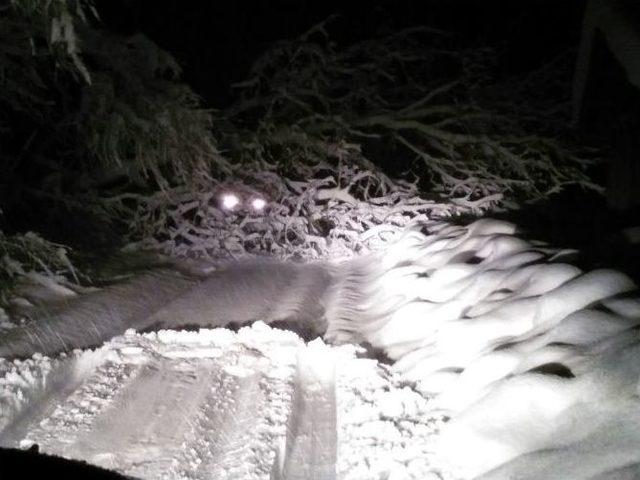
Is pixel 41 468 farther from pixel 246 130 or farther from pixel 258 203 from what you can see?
pixel 246 130

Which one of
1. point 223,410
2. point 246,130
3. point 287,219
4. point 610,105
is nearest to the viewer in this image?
point 223,410

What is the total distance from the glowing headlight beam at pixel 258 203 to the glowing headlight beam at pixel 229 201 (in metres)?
0.21

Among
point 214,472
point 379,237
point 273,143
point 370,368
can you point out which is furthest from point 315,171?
point 214,472

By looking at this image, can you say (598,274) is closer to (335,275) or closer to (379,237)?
(335,275)

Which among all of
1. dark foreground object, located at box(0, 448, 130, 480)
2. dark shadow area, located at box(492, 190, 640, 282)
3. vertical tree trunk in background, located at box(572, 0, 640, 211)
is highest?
vertical tree trunk in background, located at box(572, 0, 640, 211)

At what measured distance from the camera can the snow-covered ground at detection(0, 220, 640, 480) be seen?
96.7 inches

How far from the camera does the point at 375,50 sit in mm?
9258

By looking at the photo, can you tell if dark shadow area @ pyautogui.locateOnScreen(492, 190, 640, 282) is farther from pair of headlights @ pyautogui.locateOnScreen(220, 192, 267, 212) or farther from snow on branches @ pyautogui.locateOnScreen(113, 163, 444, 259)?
pair of headlights @ pyautogui.locateOnScreen(220, 192, 267, 212)

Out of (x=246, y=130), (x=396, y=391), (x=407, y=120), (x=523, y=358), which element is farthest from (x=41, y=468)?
(x=407, y=120)

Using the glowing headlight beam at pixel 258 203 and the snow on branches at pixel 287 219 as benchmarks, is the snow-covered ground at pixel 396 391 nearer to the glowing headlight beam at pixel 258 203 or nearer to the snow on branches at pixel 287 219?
the snow on branches at pixel 287 219

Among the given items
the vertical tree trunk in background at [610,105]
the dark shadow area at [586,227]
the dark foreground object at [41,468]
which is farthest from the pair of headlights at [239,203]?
the dark foreground object at [41,468]

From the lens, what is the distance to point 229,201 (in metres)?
8.09

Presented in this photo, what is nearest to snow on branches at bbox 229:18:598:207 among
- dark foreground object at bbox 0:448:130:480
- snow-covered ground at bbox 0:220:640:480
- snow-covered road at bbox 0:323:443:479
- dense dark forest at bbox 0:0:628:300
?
dense dark forest at bbox 0:0:628:300

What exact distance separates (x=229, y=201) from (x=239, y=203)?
0.14 meters
